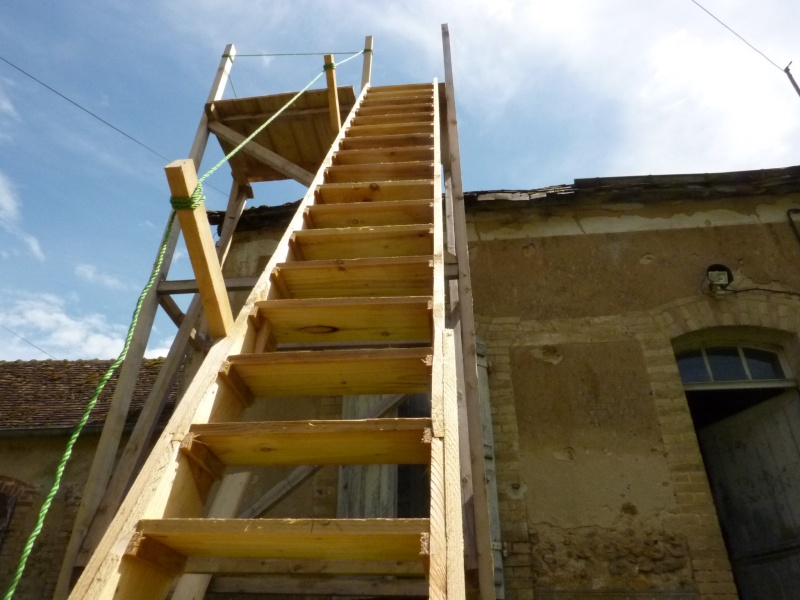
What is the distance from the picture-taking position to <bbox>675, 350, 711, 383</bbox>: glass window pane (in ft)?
18.4

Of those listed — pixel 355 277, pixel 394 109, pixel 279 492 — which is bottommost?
pixel 279 492

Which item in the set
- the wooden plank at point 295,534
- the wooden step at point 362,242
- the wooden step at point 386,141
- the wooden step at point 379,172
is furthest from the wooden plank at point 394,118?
the wooden plank at point 295,534

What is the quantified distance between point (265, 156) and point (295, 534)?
4.83 m

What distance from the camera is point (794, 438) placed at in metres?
5.12

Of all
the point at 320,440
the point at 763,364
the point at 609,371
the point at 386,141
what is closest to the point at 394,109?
the point at 386,141

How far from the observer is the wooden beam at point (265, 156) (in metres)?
5.58

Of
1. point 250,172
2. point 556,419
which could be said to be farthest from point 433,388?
point 250,172

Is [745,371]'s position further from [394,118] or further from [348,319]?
[348,319]

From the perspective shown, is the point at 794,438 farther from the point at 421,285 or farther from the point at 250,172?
the point at 250,172

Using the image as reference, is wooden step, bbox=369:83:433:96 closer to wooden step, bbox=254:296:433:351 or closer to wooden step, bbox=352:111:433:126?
wooden step, bbox=352:111:433:126

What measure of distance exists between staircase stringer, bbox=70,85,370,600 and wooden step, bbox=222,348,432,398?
0.11 meters

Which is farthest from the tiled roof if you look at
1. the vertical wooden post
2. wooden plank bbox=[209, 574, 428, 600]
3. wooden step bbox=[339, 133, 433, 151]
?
wooden step bbox=[339, 133, 433, 151]

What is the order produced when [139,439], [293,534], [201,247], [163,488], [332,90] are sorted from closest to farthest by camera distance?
[293,534] < [163,488] < [201,247] < [139,439] < [332,90]

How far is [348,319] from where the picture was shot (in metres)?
2.57
